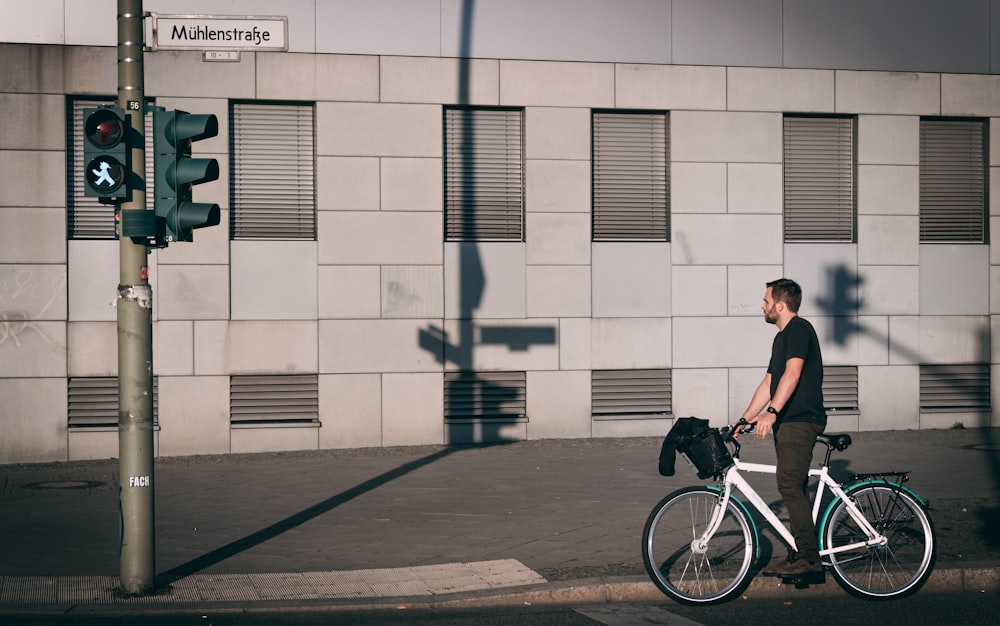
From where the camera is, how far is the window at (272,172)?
14.6 meters

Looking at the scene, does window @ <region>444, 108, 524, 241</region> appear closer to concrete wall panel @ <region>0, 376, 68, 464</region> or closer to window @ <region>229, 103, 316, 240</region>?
window @ <region>229, 103, 316, 240</region>

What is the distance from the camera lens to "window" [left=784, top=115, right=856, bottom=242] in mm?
16047

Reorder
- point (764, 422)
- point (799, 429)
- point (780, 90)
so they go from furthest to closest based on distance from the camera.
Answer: point (780, 90), point (799, 429), point (764, 422)

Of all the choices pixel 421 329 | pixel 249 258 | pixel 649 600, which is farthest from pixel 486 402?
pixel 649 600

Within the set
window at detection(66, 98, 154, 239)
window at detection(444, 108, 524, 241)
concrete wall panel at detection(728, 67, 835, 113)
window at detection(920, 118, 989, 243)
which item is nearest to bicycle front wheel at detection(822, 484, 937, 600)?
window at detection(444, 108, 524, 241)

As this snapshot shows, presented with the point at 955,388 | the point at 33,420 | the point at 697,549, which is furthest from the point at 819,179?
the point at 33,420

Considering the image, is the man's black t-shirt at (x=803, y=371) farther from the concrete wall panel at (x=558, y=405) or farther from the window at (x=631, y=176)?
the window at (x=631, y=176)

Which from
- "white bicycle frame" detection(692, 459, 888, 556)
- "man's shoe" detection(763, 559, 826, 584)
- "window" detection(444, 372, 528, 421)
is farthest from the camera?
"window" detection(444, 372, 528, 421)

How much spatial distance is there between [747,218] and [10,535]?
10.2 m

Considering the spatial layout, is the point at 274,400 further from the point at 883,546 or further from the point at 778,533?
the point at 883,546

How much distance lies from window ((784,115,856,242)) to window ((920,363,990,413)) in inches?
89.0

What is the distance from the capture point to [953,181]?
53.9 feet

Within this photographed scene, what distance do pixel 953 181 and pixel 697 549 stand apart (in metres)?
11.1

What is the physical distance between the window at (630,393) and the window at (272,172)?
4.30 meters
